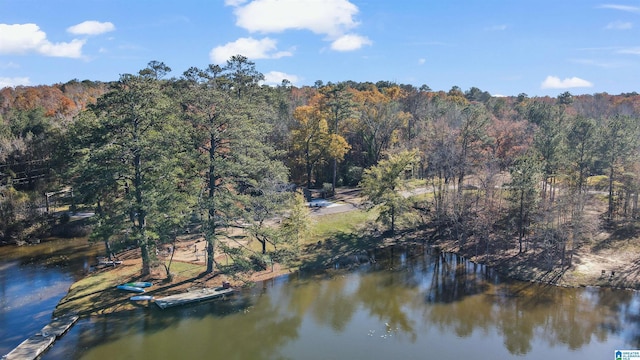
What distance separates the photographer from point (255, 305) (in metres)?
29.8

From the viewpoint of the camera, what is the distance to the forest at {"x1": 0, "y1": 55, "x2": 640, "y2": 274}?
3020 cm

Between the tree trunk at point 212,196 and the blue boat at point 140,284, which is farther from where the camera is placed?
the blue boat at point 140,284

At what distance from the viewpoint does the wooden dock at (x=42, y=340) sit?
2255 centimetres

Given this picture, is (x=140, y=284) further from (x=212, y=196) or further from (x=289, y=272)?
(x=289, y=272)

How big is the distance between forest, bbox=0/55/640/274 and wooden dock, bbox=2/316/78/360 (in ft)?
20.0

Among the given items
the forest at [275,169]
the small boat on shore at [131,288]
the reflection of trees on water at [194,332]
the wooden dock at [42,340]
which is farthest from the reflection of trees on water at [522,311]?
the wooden dock at [42,340]

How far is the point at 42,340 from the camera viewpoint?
78.7ft

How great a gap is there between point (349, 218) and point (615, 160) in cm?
2814

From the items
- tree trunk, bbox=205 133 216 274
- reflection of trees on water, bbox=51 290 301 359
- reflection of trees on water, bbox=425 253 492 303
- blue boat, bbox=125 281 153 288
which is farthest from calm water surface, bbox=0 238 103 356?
reflection of trees on water, bbox=425 253 492 303

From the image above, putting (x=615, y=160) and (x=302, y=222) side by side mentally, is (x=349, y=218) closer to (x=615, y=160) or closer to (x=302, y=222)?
(x=302, y=222)

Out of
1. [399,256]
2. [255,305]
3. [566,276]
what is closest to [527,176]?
[566,276]

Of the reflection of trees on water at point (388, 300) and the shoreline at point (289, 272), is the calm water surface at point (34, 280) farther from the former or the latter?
the reflection of trees on water at point (388, 300)

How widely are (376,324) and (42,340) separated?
780 inches

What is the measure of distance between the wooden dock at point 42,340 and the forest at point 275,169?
611 cm
